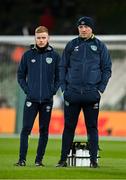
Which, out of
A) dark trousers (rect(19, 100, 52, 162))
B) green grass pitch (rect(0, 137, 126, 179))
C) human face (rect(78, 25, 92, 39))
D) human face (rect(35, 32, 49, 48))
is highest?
human face (rect(78, 25, 92, 39))

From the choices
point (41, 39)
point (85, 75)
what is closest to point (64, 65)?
point (85, 75)

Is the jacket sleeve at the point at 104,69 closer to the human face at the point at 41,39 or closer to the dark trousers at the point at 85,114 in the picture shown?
the dark trousers at the point at 85,114

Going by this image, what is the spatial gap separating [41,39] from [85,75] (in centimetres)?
95

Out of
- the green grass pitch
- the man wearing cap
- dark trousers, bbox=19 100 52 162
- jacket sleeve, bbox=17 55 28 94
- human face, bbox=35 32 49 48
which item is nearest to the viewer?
the green grass pitch

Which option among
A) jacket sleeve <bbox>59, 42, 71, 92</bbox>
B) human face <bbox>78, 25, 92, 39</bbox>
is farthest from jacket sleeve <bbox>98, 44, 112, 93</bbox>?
jacket sleeve <bbox>59, 42, 71, 92</bbox>

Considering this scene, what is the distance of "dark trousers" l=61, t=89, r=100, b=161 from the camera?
14.1 metres

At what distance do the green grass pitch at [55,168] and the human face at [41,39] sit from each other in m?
1.94

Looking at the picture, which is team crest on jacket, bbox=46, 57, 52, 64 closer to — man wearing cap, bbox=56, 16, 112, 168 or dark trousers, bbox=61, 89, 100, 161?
man wearing cap, bbox=56, 16, 112, 168

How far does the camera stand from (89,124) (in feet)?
46.6

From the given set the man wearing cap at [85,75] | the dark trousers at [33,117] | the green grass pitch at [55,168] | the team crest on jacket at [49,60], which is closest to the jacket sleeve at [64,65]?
the man wearing cap at [85,75]

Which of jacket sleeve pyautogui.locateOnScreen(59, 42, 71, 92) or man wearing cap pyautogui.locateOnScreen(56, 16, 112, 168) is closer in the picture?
man wearing cap pyautogui.locateOnScreen(56, 16, 112, 168)

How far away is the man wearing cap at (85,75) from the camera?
14.0 meters

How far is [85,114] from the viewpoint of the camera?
46.5 feet

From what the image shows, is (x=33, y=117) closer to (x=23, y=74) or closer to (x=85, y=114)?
(x=23, y=74)
